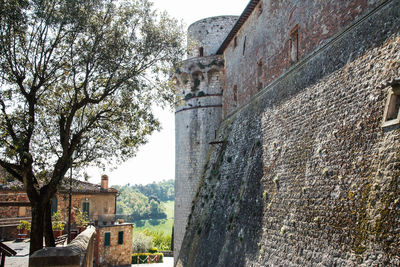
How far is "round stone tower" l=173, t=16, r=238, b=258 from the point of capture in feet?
66.4

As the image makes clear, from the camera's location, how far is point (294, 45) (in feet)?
38.1

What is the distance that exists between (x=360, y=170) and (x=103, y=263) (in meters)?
24.2

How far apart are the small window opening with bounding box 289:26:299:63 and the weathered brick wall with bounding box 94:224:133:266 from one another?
20321 millimetres

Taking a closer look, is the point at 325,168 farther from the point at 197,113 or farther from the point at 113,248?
the point at 113,248

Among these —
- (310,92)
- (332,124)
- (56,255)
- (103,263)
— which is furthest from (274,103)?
(103,263)

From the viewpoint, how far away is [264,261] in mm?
9000

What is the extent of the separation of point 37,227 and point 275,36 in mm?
9423

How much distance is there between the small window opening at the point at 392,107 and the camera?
5.99 meters

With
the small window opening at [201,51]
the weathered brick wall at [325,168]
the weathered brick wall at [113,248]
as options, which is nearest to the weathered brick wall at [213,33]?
the small window opening at [201,51]

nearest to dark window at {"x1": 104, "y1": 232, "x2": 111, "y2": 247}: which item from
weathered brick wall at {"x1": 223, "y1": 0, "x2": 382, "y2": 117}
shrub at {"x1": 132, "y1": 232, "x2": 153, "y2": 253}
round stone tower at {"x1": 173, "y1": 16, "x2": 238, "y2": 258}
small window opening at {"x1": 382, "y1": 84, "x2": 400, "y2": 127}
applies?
shrub at {"x1": 132, "y1": 232, "x2": 153, "y2": 253}

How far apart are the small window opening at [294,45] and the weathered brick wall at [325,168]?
47 centimetres

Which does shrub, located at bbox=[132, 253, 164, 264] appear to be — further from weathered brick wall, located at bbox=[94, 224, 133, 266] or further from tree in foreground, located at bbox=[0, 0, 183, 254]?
tree in foreground, located at bbox=[0, 0, 183, 254]

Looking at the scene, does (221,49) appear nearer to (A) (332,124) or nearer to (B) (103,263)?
(A) (332,124)

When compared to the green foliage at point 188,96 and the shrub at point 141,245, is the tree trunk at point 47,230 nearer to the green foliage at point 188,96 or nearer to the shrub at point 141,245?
the green foliage at point 188,96
